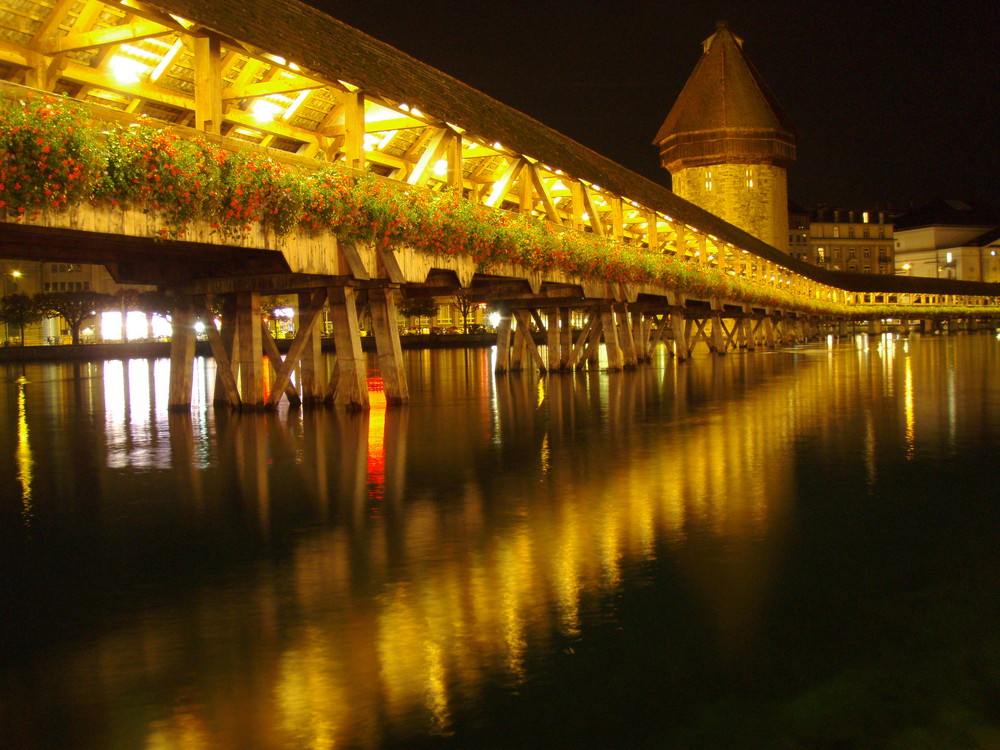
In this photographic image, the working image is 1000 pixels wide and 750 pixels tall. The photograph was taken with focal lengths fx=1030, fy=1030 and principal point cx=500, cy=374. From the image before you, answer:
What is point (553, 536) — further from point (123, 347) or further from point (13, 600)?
point (123, 347)

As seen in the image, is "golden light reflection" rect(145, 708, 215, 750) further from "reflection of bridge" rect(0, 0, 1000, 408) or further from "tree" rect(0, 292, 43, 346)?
"tree" rect(0, 292, 43, 346)

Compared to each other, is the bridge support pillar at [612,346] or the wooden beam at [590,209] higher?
the wooden beam at [590,209]

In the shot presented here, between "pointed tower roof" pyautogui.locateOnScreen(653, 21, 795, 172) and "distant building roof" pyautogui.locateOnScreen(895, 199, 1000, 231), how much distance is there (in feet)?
320

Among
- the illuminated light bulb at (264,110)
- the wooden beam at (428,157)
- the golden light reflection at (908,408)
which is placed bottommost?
the golden light reflection at (908,408)

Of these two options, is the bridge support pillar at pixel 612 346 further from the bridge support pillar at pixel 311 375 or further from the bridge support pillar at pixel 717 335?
the bridge support pillar at pixel 717 335

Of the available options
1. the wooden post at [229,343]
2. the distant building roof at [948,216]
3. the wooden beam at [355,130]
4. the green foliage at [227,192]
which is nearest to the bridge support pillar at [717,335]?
the green foliage at [227,192]

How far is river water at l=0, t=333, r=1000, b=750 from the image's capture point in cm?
398

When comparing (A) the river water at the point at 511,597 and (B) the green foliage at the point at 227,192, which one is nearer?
(A) the river water at the point at 511,597

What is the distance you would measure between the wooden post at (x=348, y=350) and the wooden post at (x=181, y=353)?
2.59m

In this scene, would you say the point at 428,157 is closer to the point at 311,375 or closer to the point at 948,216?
the point at 311,375

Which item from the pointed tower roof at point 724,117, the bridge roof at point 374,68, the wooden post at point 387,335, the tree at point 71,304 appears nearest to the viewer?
the bridge roof at point 374,68

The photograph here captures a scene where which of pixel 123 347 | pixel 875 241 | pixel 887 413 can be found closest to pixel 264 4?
pixel 887 413

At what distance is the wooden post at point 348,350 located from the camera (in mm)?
17625

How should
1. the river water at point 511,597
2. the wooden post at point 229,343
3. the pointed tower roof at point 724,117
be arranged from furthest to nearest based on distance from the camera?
the pointed tower roof at point 724,117 → the wooden post at point 229,343 → the river water at point 511,597
